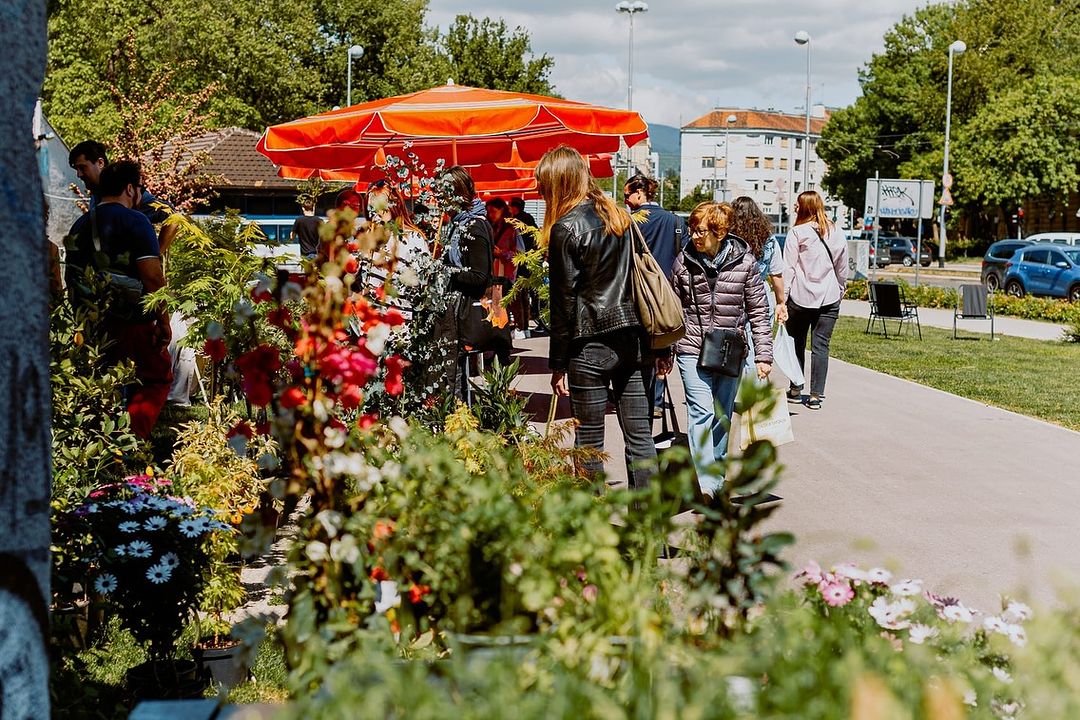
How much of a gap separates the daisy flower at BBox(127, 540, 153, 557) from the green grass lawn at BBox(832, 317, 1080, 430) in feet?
29.1

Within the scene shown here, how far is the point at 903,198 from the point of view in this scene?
2555 centimetres

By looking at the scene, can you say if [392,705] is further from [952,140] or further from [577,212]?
[952,140]

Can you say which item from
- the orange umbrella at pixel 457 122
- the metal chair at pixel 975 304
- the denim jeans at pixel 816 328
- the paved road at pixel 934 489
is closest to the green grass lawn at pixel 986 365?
the metal chair at pixel 975 304

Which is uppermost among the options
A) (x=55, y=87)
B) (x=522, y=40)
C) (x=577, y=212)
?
(x=522, y=40)

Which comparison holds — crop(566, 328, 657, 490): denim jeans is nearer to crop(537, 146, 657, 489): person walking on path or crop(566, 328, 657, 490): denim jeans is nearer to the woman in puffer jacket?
crop(537, 146, 657, 489): person walking on path

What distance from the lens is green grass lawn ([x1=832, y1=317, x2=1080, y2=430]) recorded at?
11922 millimetres

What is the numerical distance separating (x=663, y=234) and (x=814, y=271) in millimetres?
2955

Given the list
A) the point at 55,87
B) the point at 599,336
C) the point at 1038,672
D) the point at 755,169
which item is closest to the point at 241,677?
the point at 599,336

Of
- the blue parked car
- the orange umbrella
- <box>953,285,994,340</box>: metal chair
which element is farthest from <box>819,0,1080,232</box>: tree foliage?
the orange umbrella

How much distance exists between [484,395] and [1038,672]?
5.24 m

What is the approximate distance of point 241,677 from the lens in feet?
13.4

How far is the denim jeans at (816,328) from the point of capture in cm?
1110

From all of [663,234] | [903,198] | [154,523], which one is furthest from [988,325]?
[154,523]

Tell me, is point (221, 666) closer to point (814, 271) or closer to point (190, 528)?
point (190, 528)
